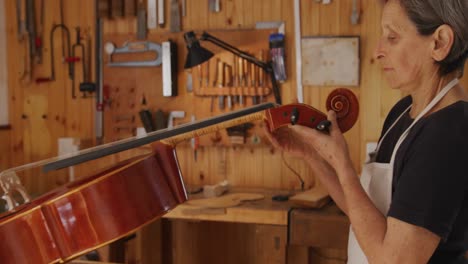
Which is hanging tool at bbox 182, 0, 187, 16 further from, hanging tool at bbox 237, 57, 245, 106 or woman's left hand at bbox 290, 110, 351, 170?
woman's left hand at bbox 290, 110, 351, 170

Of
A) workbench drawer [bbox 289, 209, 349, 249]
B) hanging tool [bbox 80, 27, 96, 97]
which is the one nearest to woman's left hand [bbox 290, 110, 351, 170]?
workbench drawer [bbox 289, 209, 349, 249]

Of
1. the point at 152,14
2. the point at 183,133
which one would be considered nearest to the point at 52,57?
the point at 152,14

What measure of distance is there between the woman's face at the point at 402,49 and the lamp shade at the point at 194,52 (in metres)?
1.64

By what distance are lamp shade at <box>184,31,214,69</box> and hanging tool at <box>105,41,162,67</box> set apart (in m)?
0.41

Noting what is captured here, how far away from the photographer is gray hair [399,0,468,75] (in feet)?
3.36

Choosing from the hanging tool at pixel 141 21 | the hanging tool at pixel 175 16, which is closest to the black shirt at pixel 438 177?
the hanging tool at pixel 175 16

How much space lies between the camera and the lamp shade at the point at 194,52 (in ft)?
8.73

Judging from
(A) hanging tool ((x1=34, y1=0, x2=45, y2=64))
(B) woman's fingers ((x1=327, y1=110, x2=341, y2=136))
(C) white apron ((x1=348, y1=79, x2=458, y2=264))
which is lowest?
(C) white apron ((x1=348, y1=79, x2=458, y2=264))

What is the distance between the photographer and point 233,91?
2906 millimetres

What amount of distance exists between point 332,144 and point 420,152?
0.22 m

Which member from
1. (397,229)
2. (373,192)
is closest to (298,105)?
(373,192)

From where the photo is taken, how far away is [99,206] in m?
1.19

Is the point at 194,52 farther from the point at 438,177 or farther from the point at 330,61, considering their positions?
the point at 438,177

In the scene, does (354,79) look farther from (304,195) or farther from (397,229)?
(397,229)
